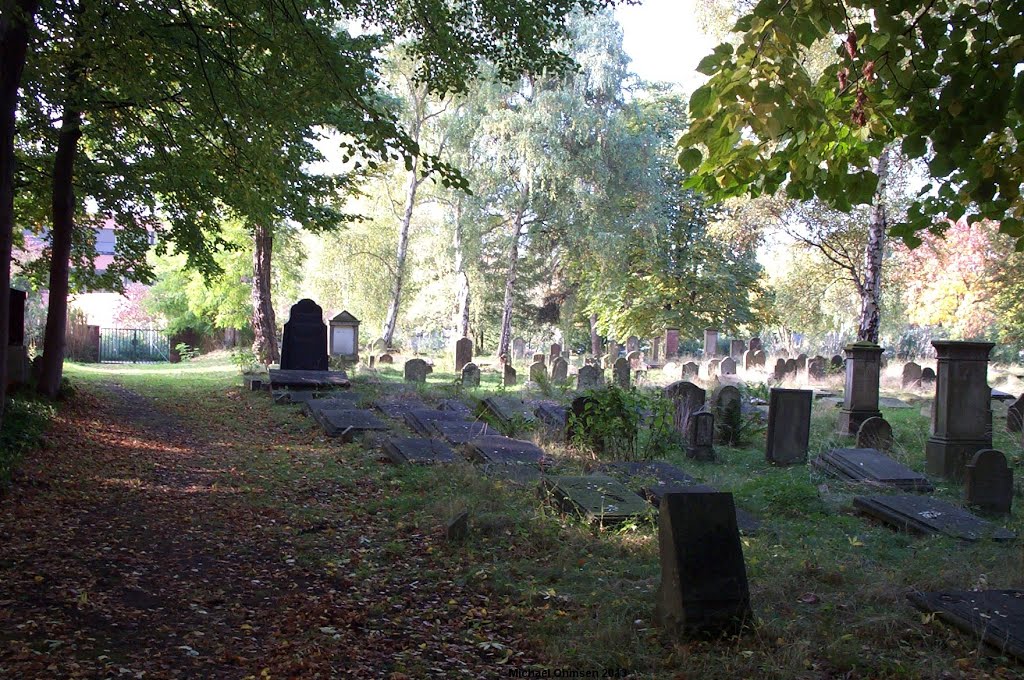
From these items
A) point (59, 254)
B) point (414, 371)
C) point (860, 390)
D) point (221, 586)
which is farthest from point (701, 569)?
point (414, 371)

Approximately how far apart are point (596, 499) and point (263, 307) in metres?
16.1

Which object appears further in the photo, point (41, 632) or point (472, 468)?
point (472, 468)

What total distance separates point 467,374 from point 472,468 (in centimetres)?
1050

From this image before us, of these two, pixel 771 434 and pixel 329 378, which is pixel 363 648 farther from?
pixel 329 378

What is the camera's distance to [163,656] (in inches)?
155

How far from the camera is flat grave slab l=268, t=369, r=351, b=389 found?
50.4ft

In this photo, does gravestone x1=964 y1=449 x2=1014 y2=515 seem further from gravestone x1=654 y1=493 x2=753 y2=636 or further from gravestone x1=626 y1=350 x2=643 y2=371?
gravestone x1=626 y1=350 x2=643 y2=371

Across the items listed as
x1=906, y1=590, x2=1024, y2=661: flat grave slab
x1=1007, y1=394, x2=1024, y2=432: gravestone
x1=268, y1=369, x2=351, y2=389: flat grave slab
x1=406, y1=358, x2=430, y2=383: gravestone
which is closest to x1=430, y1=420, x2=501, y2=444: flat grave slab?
x1=268, y1=369, x2=351, y2=389: flat grave slab

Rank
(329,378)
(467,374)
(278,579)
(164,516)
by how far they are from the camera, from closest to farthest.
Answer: (278,579) → (164,516) → (329,378) → (467,374)

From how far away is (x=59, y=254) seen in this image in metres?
12.0

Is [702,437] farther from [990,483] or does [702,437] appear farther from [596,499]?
[596,499]

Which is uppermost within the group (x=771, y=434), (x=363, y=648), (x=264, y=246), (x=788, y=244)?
(x=788, y=244)

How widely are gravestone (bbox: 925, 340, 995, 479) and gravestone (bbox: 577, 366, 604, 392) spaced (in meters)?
8.45

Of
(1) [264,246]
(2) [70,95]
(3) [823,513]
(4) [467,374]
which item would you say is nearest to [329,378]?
(4) [467,374]
